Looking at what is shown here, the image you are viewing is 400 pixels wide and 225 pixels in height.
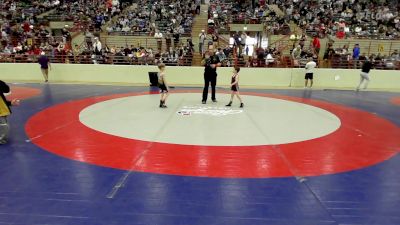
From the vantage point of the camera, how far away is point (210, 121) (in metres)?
9.85

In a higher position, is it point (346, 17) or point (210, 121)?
point (346, 17)

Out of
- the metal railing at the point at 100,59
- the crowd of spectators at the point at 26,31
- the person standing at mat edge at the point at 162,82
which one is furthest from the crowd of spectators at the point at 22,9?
the person standing at mat edge at the point at 162,82

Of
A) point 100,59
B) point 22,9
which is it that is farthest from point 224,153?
point 22,9

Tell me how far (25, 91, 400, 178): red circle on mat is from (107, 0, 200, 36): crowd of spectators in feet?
44.6

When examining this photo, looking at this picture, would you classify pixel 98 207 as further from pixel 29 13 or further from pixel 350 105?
pixel 29 13

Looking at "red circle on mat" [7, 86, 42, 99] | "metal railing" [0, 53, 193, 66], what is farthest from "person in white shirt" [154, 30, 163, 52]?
"red circle on mat" [7, 86, 42, 99]

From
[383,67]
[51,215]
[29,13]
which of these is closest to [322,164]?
[51,215]

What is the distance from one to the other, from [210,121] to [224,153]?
2.63m

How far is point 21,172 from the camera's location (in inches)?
244

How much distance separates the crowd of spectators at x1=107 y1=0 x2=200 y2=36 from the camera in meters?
22.5

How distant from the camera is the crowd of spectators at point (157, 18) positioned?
73.9 feet

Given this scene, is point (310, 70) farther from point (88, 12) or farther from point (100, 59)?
point (88, 12)

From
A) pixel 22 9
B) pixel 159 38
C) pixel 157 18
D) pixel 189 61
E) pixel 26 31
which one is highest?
pixel 22 9

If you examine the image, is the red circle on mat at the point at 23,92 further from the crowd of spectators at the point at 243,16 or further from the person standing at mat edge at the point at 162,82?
the crowd of spectators at the point at 243,16
